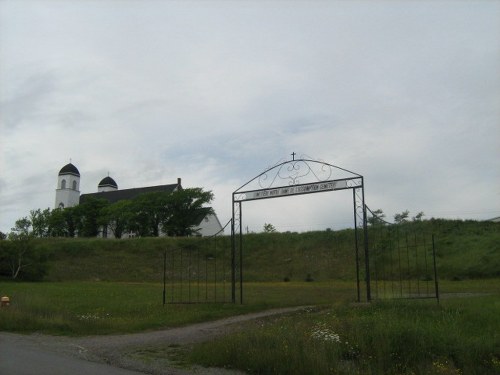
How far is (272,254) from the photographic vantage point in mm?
48250

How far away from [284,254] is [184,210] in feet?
93.9

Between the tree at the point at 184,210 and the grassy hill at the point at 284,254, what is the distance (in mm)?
18266

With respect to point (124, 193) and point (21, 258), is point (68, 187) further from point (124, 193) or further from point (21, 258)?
point (21, 258)

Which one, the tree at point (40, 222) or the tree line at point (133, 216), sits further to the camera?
the tree at point (40, 222)

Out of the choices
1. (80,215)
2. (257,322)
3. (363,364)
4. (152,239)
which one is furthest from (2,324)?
(80,215)

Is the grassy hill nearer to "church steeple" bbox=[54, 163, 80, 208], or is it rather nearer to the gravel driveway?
the gravel driveway

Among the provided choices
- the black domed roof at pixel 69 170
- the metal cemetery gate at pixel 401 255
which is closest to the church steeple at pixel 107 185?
the black domed roof at pixel 69 170

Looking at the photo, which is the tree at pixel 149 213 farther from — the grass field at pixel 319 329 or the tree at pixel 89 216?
the grass field at pixel 319 329

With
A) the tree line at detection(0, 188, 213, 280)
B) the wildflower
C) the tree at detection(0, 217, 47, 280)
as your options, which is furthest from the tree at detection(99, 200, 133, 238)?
the wildflower

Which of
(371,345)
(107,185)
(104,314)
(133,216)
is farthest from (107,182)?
(371,345)

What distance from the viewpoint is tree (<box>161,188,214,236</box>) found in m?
72.8

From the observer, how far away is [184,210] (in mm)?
73188

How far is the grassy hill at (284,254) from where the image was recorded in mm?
36409

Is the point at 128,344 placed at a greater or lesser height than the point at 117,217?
lesser
